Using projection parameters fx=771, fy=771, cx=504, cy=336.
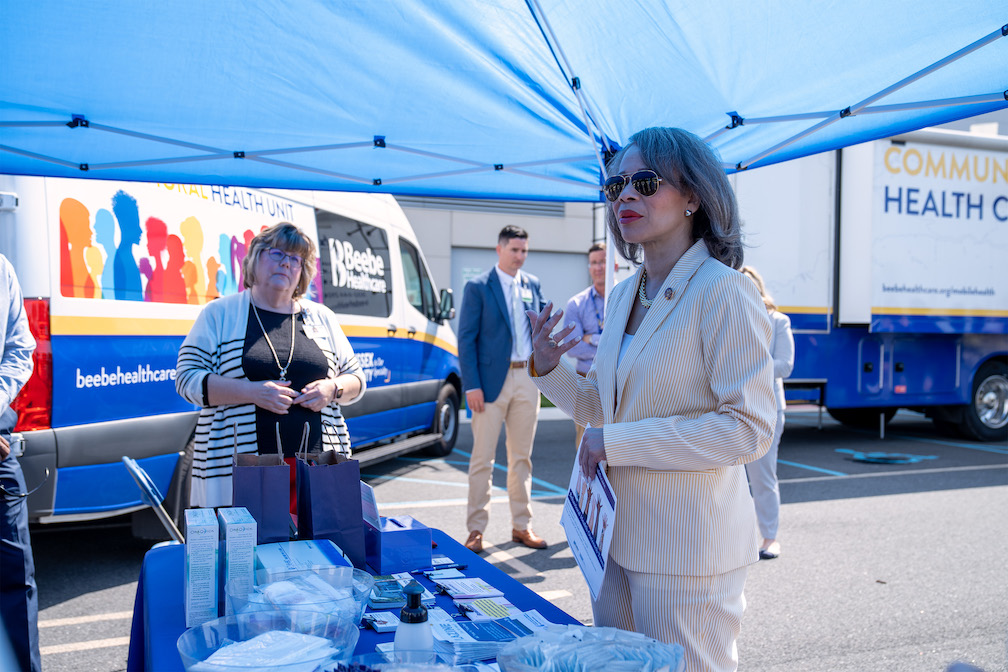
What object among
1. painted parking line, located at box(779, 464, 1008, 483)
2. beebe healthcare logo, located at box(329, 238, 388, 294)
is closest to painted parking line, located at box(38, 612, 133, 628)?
beebe healthcare logo, located at box(329, 238, 388, 294)

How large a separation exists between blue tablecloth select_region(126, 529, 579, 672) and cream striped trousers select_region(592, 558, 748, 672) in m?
0.18

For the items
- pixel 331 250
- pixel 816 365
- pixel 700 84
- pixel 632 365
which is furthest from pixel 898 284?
pixel 632 365

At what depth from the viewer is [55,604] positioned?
4.01 meters

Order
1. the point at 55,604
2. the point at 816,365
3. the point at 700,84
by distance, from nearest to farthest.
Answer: the point at 700,84 → the point at 55,604 → the point at 816,365

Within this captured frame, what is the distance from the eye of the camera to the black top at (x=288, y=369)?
3074 millimetres

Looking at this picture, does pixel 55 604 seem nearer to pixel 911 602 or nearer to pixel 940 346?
pixel 911 602

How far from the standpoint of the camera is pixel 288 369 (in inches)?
123

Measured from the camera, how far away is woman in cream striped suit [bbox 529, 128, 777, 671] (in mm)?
1660

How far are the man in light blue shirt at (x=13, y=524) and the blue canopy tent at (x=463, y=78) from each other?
652 mm

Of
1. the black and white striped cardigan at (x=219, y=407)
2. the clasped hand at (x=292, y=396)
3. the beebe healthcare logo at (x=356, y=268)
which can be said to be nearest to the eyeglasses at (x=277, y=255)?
the black and white striped cardigan at (x=219, y=407)

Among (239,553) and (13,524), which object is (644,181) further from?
(13,524)

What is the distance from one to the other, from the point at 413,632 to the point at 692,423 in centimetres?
72

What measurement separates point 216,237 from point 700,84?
126 inches

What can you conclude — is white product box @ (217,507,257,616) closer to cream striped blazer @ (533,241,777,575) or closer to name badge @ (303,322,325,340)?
cream striped blazer @ (533,241,777,575)
